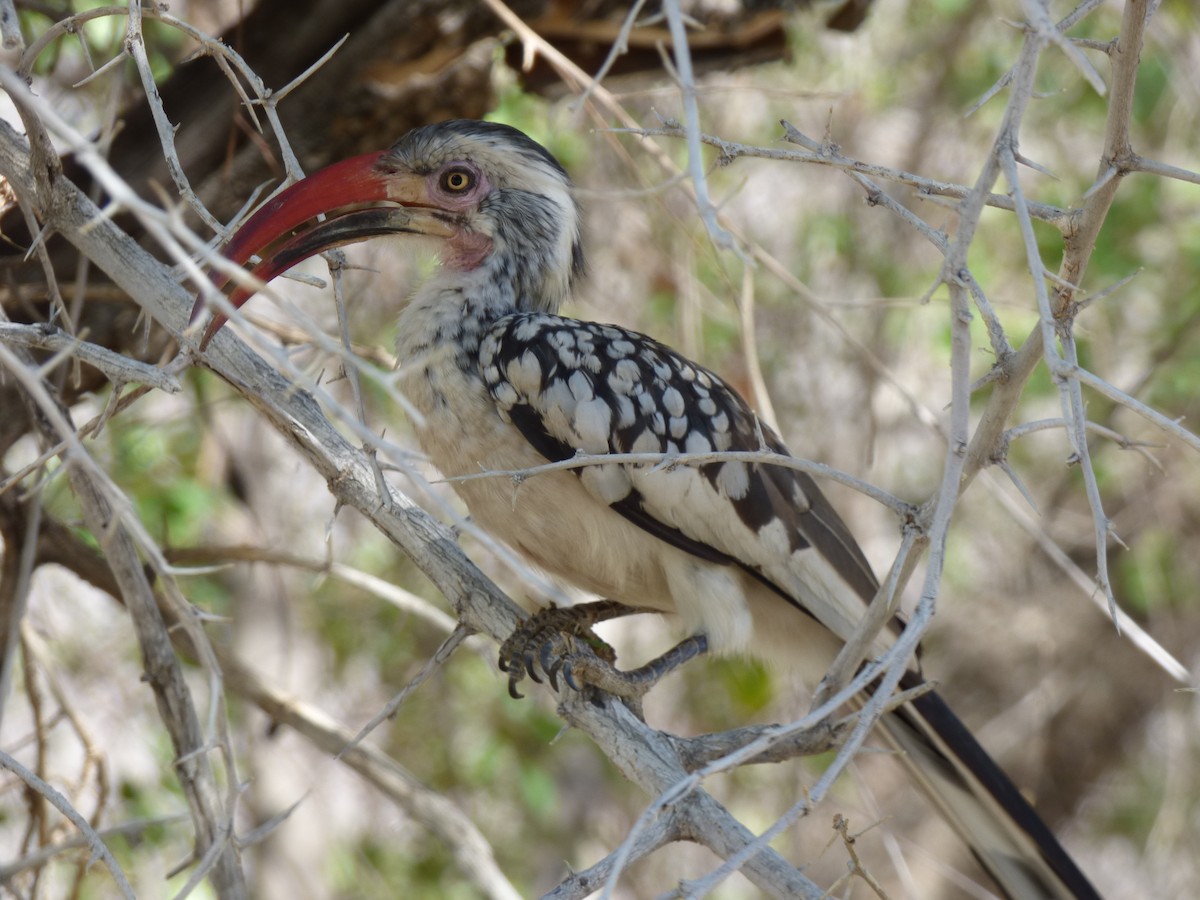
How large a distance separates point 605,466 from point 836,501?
132 inches

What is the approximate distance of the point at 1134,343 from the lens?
558 centimetres

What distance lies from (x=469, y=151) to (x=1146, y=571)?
391 cm

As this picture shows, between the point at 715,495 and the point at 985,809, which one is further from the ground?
the point at 715,495

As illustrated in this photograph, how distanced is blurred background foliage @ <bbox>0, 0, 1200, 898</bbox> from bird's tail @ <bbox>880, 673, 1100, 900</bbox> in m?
1.53

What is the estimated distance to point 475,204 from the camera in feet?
9.73

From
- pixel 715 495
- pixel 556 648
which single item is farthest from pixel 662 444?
pixel 556 648

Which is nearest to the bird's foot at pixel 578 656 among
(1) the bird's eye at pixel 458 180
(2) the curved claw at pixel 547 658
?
(2) the curved claw at pixel 547 658

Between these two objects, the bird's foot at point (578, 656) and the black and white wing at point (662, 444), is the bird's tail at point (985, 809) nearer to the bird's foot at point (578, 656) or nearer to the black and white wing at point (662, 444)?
the black and white wing at point (662, 444)

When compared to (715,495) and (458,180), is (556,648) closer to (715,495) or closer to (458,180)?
(715,495)

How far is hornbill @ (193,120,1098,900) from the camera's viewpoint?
102 inches

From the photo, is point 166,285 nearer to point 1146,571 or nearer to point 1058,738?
point 1146,571

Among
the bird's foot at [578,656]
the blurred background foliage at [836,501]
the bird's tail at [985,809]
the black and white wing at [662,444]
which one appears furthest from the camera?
the blurred background foliage at [836,501]

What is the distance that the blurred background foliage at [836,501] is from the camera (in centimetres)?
467

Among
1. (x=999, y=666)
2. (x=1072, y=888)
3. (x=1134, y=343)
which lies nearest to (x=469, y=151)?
(x=1072, y=888)
